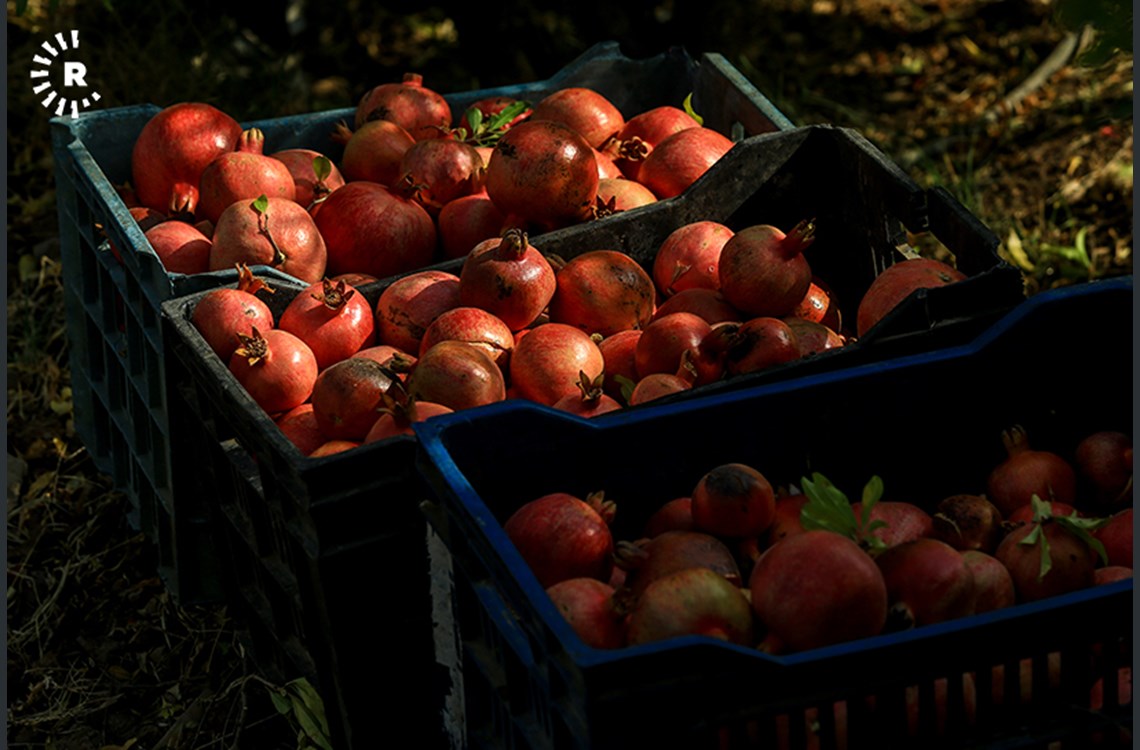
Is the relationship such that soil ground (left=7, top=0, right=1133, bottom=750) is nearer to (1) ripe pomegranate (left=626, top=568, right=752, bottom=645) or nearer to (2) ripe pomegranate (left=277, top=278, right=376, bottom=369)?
(2) ripe pomegranate (left=277, top=278, right=376, bottom=369)

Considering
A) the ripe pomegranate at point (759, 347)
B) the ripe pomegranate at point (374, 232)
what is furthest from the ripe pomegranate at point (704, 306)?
the ripe pomegranate at point (374, 232)

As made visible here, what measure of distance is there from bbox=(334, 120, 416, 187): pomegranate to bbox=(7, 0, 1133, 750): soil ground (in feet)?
3.09

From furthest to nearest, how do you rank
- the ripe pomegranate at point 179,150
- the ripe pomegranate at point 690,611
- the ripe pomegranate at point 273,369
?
1. the ripe pomegranate at point 179,150
2. the ripe pomegranate at point 273,369
3. the ripe pomegranate at point 690,611

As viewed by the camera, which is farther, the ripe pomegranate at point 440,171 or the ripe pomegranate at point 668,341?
the ripe pomegranate at point 440,171

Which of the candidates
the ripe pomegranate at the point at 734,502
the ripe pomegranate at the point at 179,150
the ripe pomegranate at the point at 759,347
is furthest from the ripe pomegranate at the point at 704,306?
the ripe pomegranate at the point at 179,150

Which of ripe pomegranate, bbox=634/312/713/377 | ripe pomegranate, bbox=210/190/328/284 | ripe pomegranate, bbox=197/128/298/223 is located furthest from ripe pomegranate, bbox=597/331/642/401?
ripe pomegranate, bbox=197/128/298/223

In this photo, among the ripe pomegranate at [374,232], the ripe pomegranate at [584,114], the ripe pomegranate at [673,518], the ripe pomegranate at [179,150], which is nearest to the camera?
the ripe pomegranate at [673,518]

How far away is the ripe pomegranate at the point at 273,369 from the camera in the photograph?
2.44 meters

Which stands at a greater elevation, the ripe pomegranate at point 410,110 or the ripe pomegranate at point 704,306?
the ripe pomegranate at point 410,110

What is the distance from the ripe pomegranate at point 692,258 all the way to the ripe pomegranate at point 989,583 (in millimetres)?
956

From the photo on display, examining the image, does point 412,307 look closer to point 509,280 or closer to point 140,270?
point 509,280

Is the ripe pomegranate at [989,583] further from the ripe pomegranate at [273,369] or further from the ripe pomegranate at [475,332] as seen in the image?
the ripe pomegranate at [273,369]

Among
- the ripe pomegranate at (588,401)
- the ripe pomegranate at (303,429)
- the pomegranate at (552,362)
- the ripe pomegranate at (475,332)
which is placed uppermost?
the ripe pomegranate at (475,332)

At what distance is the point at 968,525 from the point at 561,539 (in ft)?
1.87
